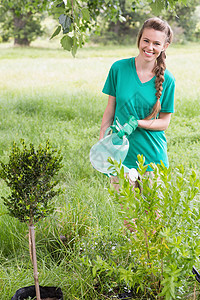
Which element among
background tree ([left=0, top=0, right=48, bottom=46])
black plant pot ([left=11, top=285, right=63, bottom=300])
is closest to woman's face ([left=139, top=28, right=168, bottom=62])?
black plant pot ([left=11, top=285, right=63, bottom=300])

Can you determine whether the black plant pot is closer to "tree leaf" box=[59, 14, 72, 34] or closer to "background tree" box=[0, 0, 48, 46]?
"tree leaf" box=[59, 14, 72, 34]

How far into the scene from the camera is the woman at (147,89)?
242 centimetres

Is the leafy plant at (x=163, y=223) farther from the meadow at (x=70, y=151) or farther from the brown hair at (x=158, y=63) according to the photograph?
the brown hair at (x=158, y=63)

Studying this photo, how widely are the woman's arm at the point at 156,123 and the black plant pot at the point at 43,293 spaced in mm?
1178

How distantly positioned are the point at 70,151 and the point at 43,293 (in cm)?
301

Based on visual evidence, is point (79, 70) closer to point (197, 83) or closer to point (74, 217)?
point (197, 83)

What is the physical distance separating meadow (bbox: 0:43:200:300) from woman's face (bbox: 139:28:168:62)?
807 millimetres

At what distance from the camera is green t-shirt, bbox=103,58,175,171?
2500mm

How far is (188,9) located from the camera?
30906 millimetres

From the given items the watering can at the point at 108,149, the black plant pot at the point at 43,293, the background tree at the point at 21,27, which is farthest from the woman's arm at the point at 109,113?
the background tree at the point at 21,27

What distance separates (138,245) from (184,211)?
0.31 m

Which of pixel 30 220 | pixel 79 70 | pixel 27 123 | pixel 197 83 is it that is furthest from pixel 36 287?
pixel 79 70

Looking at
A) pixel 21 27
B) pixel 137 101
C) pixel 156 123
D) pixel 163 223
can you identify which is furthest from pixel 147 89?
pixel 21 27

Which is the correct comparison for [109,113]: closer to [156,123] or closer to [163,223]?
[156,123]
